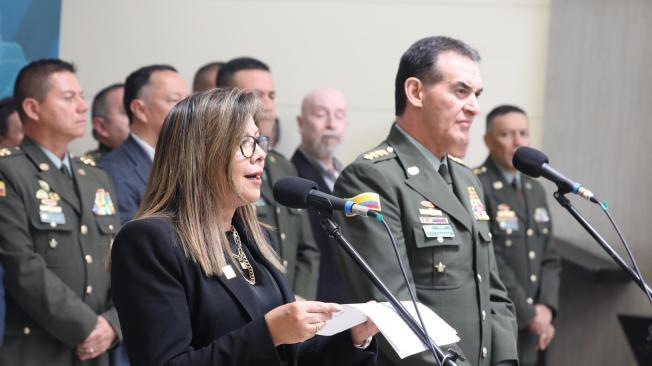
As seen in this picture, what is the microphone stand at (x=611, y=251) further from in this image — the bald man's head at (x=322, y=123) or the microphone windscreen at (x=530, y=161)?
the bald man's head at (x=322, y=123)

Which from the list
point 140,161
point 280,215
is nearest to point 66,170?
point 140,161

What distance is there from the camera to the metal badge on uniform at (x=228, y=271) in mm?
2107

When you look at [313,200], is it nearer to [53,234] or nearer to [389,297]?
[389,297]

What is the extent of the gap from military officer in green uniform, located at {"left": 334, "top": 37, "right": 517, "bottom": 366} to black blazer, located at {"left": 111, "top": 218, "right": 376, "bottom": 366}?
20.6 inches

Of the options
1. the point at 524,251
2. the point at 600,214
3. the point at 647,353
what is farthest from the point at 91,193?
the point at 600,214

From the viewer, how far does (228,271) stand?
2.12 metres

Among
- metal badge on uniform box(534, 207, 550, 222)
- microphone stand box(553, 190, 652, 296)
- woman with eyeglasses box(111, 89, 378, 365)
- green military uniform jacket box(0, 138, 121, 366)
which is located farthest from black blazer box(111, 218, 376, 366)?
metal badge on uniform box(534, 207, 550, 222)

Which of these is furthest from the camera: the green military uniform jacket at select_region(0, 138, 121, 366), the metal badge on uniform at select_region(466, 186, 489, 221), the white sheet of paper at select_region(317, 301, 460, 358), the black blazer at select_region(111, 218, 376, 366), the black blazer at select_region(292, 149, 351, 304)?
the black blazer at select_region(292, 149, 351, 304)

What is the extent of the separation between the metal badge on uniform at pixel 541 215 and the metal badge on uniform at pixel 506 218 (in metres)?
0.14

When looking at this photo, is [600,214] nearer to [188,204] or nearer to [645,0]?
[645,0]

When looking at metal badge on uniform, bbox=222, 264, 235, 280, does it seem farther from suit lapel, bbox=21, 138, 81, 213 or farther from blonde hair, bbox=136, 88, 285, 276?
suit lapel, bbox=21, 138, 81, 213

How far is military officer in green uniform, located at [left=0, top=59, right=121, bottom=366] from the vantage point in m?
3.35

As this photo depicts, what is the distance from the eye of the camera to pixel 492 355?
2746mm

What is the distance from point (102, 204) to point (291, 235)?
88cm
